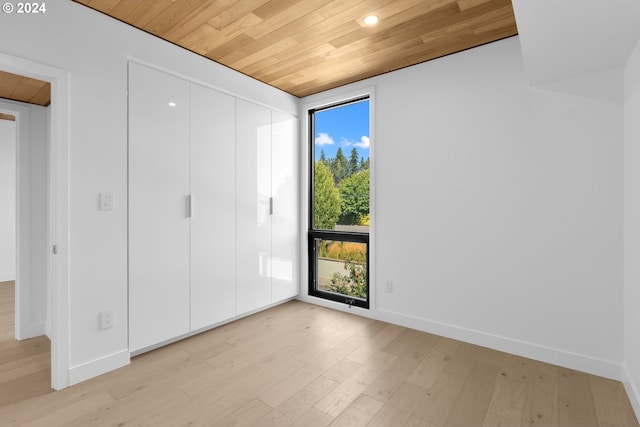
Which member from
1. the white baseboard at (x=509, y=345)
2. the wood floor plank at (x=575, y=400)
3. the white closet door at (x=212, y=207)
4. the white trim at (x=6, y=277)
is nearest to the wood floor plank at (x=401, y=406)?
the wood floor plank at (x=575, y=400)

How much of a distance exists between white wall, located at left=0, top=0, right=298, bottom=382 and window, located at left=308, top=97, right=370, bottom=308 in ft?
6.60

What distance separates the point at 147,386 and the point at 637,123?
11.1 feet

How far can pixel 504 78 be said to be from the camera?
2537mm

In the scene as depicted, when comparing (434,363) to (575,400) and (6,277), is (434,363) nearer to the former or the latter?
(575,400)

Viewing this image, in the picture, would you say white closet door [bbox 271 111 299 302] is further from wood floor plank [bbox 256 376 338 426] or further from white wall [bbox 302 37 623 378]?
wood floor plank [bbox 256 376 338 426]

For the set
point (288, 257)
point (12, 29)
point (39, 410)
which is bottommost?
point (39, 410)

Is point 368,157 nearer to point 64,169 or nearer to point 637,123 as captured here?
point 637,123

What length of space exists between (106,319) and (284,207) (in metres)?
2.02

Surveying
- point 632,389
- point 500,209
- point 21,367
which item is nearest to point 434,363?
point 632,389

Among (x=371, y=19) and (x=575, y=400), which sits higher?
(x=371, y=19)

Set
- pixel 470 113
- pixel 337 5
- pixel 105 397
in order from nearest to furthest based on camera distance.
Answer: pixel 105 397 < pixel 337 5 < pixel 470 113

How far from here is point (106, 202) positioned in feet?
7.32

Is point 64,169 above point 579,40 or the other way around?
the other way around

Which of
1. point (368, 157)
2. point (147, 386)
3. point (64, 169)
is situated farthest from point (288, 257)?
point (64, 169)
